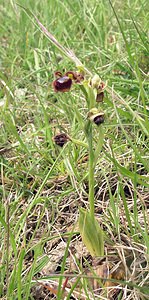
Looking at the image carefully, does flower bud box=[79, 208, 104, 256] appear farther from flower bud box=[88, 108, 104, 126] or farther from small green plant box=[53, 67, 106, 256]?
flower bud box=[88, 108, 104, 126]

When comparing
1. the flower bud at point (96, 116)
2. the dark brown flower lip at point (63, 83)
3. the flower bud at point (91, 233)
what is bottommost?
the flower bud at point (91, 233)

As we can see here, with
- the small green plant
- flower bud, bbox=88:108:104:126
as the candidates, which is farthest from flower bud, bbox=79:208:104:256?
flower bud, bbox=88:108:104:126

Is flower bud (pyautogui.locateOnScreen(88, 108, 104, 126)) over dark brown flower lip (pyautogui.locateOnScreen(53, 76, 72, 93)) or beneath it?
beneath

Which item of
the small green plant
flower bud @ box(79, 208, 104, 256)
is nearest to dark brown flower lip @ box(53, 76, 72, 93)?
the small green plant

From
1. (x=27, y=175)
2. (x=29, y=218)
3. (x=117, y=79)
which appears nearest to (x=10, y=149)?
(x=27, y=175)

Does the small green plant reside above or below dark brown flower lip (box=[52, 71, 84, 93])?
below

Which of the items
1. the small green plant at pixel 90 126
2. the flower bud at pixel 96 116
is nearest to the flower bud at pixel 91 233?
the small green plant at pixel 90 126

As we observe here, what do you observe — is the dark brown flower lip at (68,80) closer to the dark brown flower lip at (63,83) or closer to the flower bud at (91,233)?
the dark brown flower lip at (63,83)

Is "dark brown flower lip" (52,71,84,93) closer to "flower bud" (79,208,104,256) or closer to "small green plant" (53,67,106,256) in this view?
"small green plant" (53,67,106,256)

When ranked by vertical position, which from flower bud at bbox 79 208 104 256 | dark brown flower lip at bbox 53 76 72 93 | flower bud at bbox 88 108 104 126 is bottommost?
flower bud at bbox 79 208 104 256
